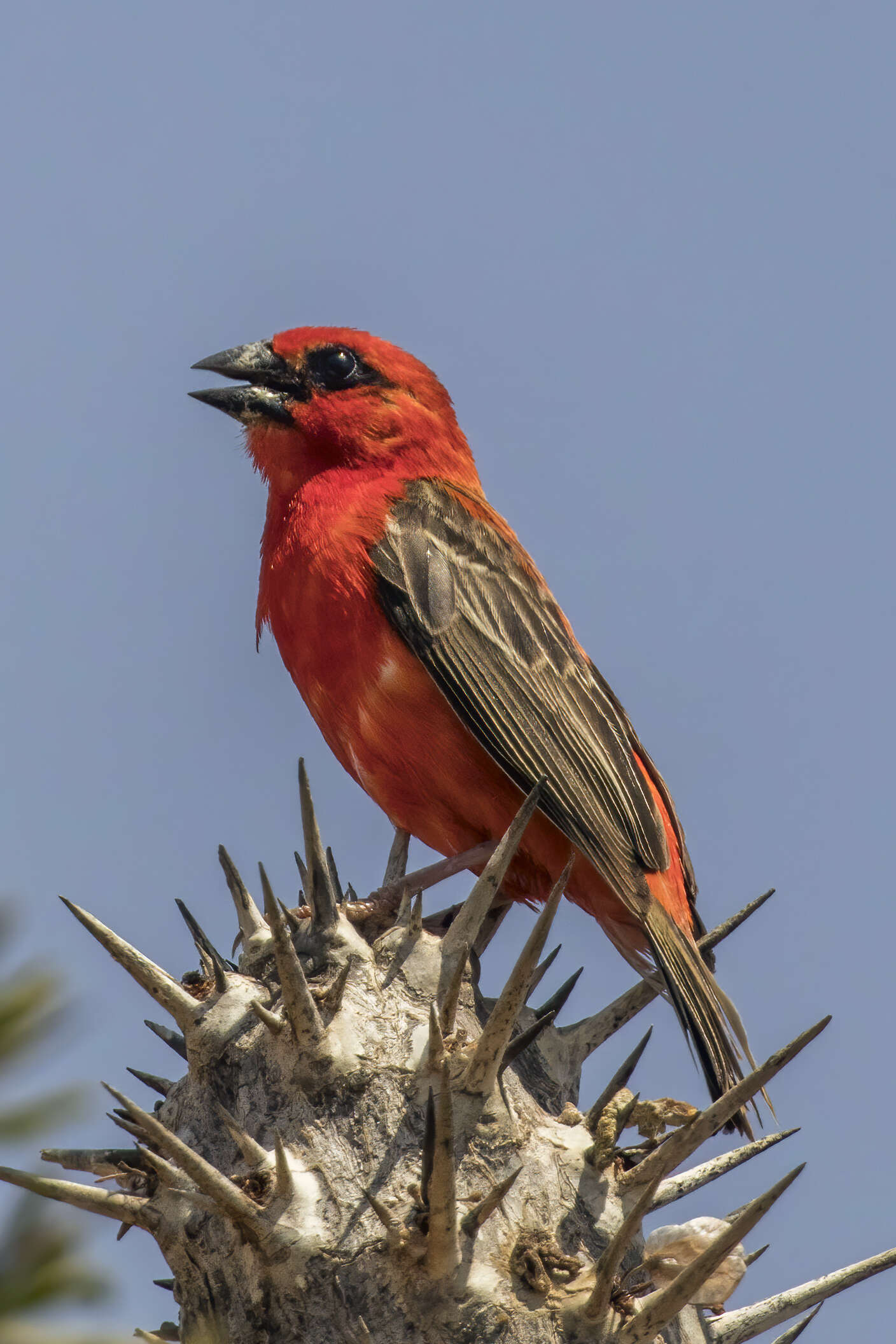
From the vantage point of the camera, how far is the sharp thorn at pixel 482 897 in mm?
3451

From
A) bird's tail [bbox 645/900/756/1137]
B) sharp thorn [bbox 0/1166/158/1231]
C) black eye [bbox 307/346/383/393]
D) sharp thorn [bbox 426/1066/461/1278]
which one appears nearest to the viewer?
sharp thorn [bbox 426/1066/461/1278]

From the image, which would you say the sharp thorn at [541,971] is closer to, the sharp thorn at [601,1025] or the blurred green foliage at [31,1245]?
the sharp thorn at [601,1025]

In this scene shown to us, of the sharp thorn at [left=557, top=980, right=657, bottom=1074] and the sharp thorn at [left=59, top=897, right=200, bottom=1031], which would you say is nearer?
the sharp thorn at [left=59, top=897, right=200, bottom=1031]

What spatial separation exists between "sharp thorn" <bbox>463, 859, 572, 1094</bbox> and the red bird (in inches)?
51.1

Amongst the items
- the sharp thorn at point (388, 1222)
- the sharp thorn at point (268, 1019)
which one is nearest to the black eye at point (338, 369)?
the sharp thorn at point (268, 1019)

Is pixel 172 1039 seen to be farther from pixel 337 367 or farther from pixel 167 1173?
pixel 337 367

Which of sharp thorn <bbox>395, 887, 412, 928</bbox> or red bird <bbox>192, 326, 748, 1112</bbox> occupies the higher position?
red bird <bbox>192, 326, 748, 1112</bbox>

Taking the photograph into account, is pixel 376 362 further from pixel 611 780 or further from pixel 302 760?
pixel 302 760

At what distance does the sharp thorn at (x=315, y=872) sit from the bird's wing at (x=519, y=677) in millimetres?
1371

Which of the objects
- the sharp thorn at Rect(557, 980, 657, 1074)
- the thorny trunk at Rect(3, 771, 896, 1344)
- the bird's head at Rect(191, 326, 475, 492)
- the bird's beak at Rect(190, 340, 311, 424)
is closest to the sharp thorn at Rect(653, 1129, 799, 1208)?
the thorny trunk at Rect(3, 771, 896, 1344)

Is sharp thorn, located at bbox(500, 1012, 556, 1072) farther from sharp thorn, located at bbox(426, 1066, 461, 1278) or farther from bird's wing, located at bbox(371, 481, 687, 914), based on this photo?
bird's wing, located at bbox(371, 481, 687, 914)

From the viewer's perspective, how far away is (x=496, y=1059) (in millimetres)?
Result: 3268

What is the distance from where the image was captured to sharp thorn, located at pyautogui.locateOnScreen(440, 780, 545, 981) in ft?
11.3

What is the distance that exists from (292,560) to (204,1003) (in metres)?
2.46
